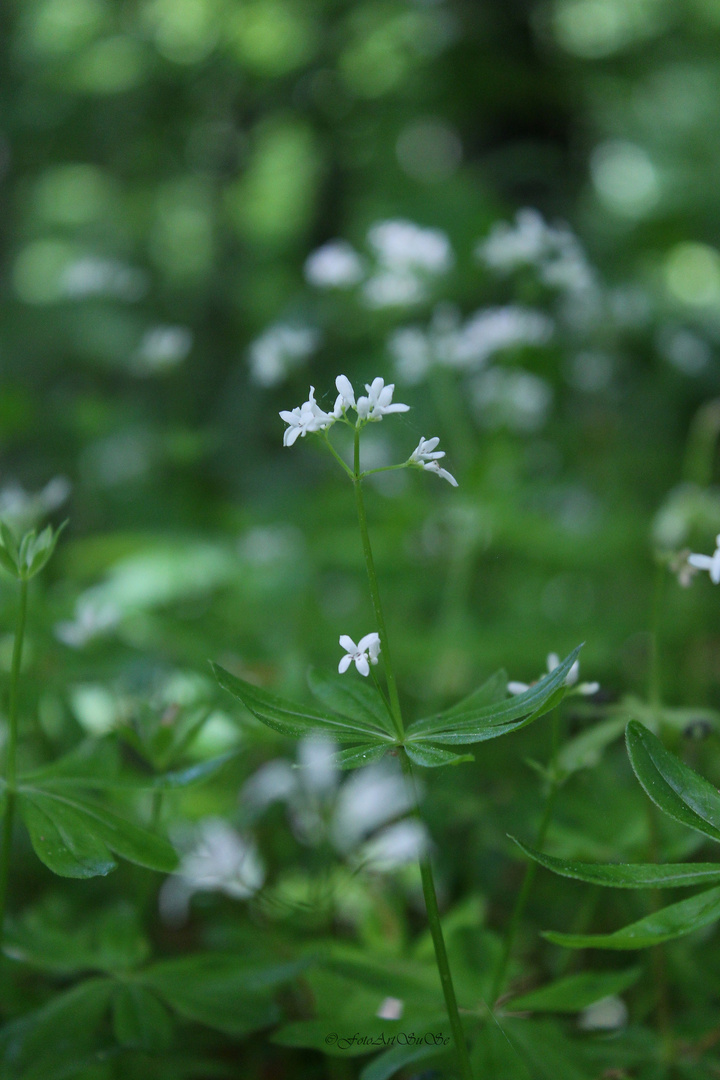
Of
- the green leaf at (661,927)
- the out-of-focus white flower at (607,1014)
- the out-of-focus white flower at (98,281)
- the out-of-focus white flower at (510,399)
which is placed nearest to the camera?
the green leaf at (661,927)

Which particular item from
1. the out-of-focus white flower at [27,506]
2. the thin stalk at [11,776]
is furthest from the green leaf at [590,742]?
the out-of-focus white flower at [27,506]

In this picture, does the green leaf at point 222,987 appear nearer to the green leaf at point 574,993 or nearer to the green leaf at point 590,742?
the green leaf at point 574,993

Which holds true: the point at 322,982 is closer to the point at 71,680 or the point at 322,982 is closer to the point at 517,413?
the point at 71,680

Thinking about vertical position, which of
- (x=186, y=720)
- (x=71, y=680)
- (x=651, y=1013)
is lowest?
(x=651, y=1013)

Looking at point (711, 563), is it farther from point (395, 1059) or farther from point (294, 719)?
point (395, 1059)

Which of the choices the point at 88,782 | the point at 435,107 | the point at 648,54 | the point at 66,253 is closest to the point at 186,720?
the point at 88,782

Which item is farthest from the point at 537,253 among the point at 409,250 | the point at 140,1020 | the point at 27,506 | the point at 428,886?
the point at 140,1020
